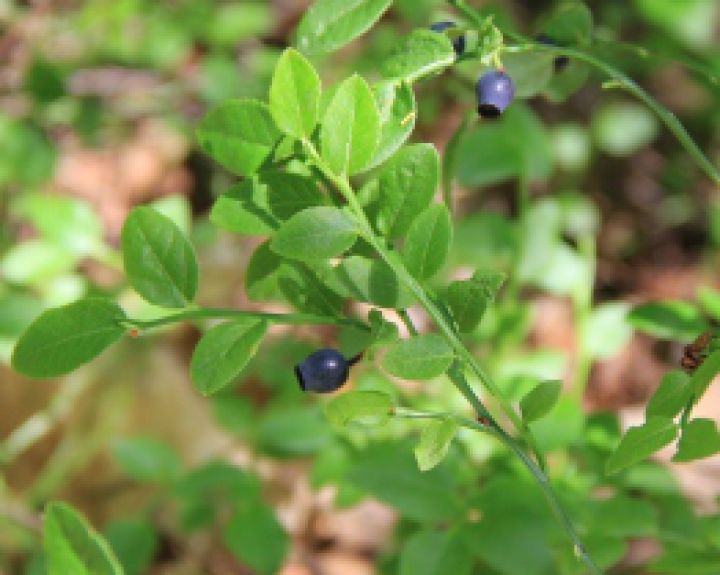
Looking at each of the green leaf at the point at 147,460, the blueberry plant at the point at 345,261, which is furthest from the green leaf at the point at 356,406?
the green leaf at the point at 147,460

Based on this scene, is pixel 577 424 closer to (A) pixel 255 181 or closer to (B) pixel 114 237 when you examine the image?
(A) pixel 255 181

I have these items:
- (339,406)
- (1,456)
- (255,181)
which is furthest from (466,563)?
(1,456)

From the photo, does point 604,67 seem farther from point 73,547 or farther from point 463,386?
point 73,547

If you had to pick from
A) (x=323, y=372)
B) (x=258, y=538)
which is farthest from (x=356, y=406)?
Result: (x=258, y=538)

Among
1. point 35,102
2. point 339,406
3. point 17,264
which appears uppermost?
point 339,406

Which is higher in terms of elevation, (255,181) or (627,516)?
(255,181)

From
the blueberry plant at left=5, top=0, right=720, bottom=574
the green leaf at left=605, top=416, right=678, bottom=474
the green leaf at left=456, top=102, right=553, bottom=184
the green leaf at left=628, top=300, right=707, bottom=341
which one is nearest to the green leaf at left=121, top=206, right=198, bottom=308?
the blueberry plant at left=5, top=0, right=720, bottom=574
